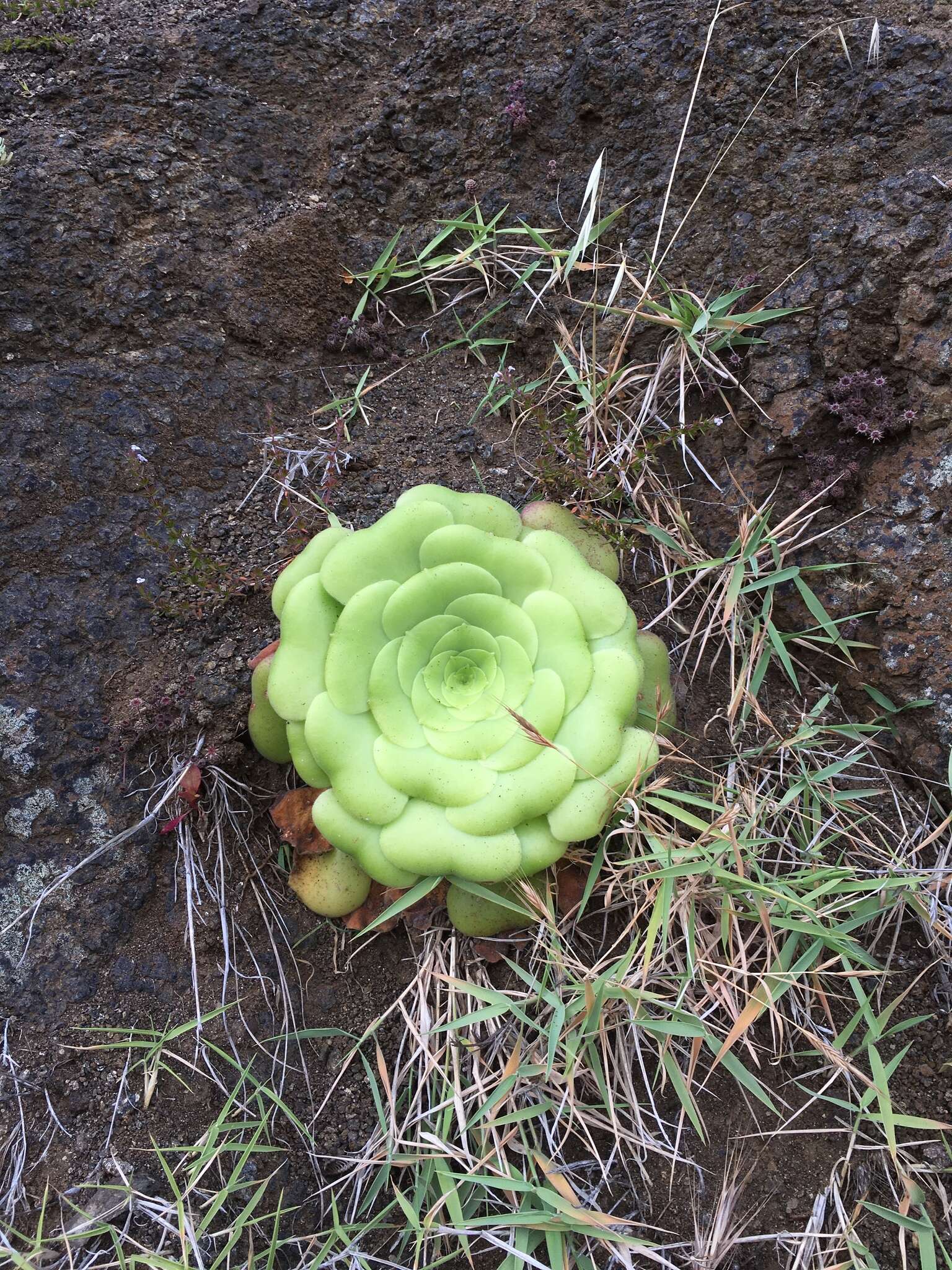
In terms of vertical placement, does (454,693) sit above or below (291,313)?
below

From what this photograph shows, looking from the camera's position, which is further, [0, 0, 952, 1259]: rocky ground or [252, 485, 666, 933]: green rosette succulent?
[0, 0, 952, 1259]: rocky ground

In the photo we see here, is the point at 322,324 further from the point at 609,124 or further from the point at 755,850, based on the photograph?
the point at 755,850

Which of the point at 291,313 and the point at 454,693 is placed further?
the point at 291,313

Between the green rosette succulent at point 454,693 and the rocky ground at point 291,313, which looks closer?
the green rosette succulent at point 454,693

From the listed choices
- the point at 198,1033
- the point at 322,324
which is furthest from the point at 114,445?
the point at 198,1033
